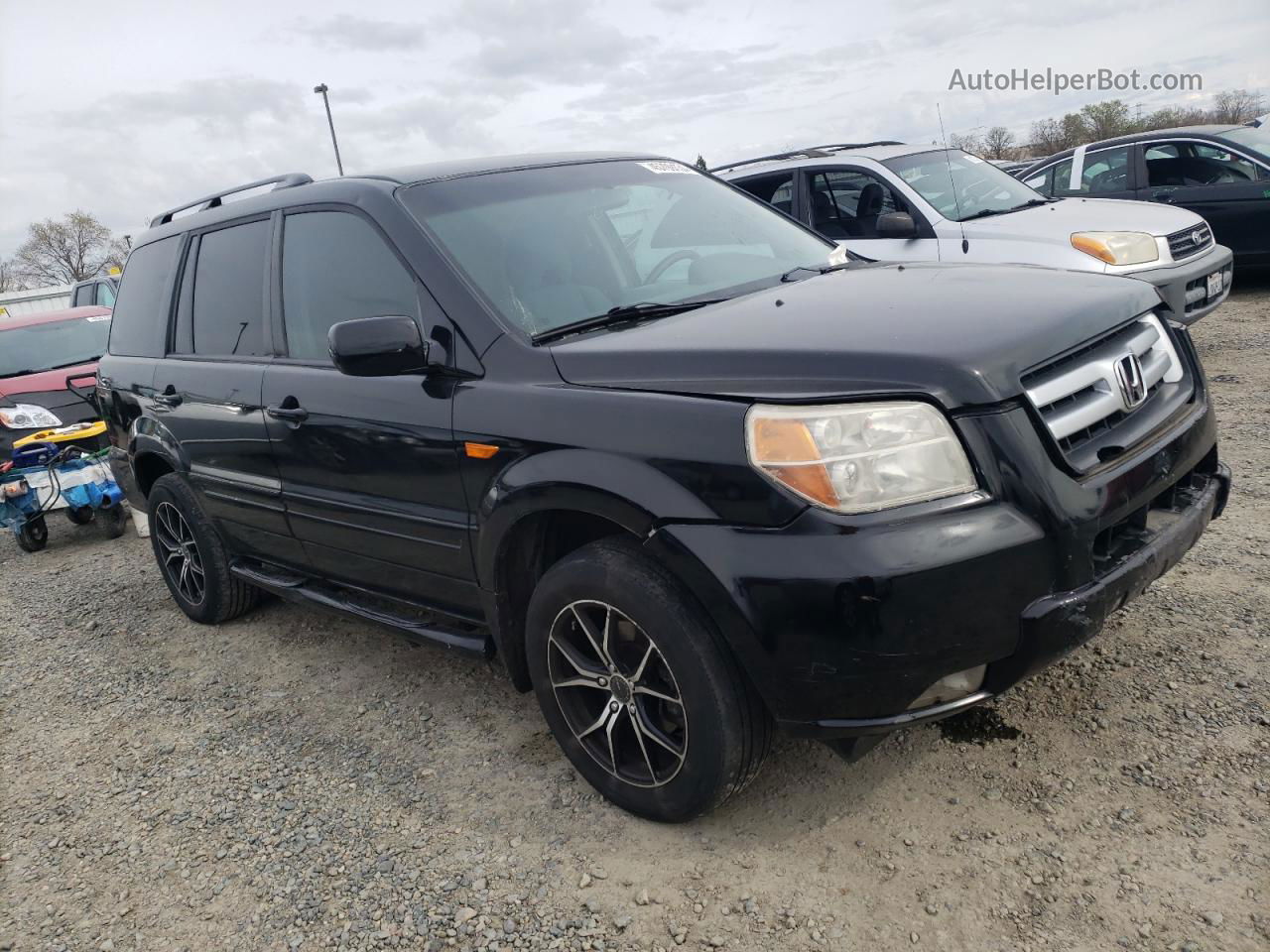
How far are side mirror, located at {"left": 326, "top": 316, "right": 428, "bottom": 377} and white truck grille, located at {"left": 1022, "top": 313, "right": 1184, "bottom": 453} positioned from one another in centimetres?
163

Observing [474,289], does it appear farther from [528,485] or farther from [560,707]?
[560,707]

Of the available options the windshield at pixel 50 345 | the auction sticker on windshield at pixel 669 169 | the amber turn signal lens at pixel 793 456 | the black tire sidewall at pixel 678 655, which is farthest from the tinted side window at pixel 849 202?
the windshield at pixel 50 345

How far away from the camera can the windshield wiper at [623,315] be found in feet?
9.24

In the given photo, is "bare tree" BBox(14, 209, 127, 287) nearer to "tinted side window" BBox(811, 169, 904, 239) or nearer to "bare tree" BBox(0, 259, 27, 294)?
"bare tree" BBox(0, 259, 27, 294)

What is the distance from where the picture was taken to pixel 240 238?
12.9 ft

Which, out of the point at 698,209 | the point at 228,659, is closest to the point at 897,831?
the point at 698,209

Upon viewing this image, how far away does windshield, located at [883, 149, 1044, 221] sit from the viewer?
7.03 metres

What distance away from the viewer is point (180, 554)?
15.5 ft

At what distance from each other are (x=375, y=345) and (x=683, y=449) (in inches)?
39.5

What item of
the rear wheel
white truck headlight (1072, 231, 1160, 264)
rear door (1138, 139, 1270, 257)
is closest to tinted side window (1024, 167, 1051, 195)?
rear door (1138, 139, 1270, 257)

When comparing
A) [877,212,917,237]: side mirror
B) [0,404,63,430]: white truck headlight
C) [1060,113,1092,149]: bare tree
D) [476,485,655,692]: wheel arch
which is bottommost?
[476,485,655,692]: wheel arch

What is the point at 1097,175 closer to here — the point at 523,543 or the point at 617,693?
the point at 523,543

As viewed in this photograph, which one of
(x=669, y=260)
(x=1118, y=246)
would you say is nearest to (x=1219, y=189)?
(x=1118, y=246)

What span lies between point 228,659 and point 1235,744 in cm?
381
